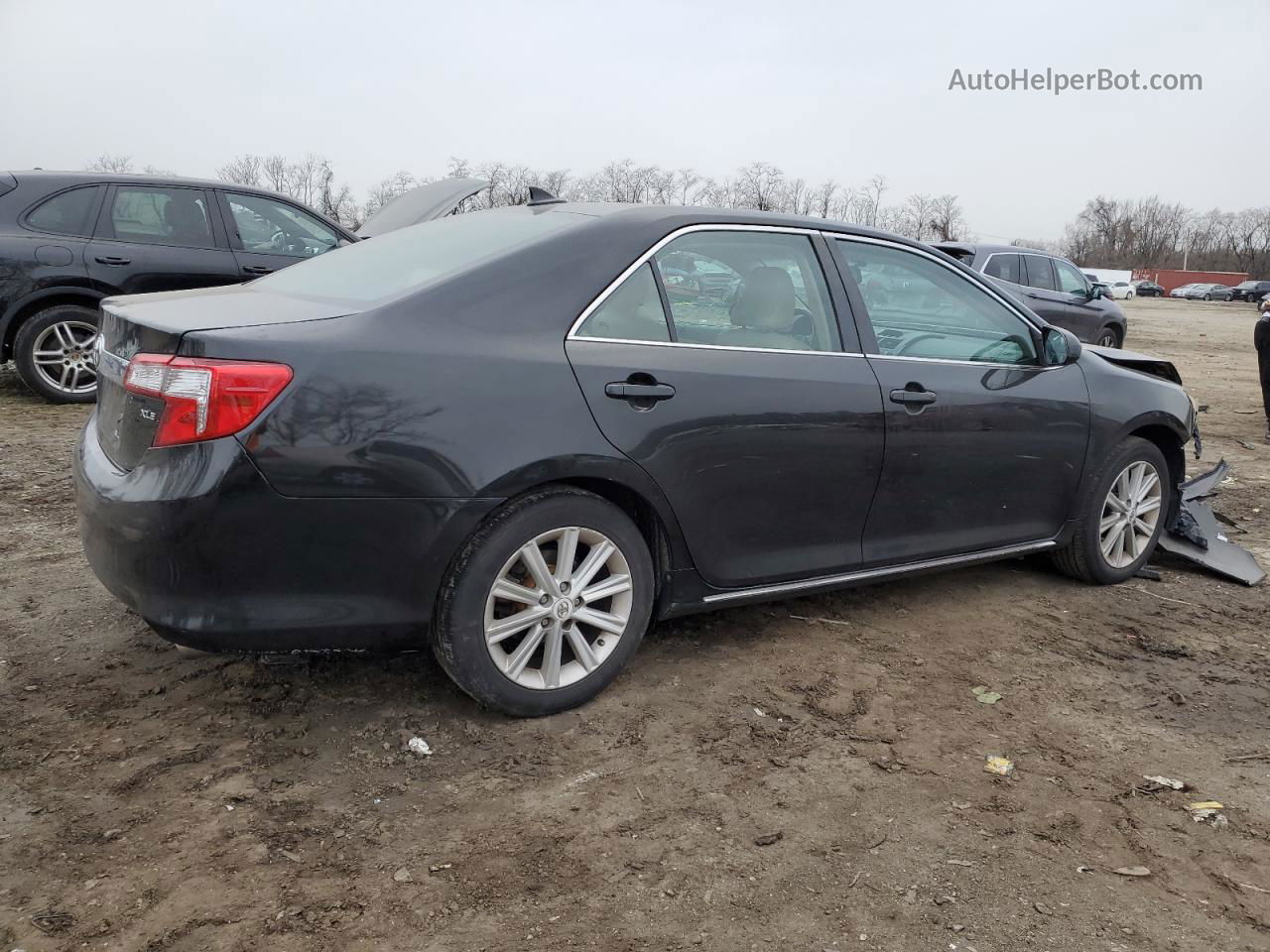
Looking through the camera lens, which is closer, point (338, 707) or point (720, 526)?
point (338, 707)

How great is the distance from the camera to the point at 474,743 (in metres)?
3.08

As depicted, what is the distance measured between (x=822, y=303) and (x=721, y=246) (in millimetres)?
451

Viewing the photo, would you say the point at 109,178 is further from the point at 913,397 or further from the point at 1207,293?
the point at 1207,293

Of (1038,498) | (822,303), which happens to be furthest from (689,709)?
(1038,498)

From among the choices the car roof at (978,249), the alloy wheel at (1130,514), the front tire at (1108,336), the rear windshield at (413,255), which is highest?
the car roof at (978,249)

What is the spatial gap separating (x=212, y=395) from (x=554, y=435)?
0.91 m

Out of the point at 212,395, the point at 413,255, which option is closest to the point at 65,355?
the point at 413,255

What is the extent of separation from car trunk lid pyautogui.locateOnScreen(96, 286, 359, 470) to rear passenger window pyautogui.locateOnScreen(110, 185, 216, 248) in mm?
5191

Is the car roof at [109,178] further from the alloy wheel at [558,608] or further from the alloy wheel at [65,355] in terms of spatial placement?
the alloy wheel at [558,608]

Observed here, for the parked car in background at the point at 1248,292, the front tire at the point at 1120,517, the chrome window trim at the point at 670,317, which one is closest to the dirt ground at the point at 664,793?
Result: the front tire at the point at 1120,517

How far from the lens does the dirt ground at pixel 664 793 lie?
2334mm

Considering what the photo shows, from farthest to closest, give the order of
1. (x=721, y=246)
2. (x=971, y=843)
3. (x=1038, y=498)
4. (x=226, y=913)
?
(x=1038, y=498)
(x=721, y=246)
(x=971, y=843)
(x=226, y=913)

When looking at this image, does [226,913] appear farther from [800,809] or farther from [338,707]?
[800,809]

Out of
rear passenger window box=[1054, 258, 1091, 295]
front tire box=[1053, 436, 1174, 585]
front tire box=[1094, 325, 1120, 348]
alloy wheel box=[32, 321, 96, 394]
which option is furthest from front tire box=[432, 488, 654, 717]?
front tire box=[1094, 325, 1120, 348]
